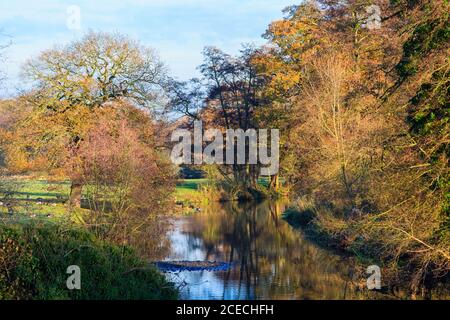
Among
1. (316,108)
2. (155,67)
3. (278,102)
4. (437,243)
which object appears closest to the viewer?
(437,243)

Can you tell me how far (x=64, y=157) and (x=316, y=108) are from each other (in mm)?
10683

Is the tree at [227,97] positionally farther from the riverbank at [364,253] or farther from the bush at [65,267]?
the bush at [65,267]

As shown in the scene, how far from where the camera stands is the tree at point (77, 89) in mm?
28734

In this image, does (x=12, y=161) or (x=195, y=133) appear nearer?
(x=12, y=161)

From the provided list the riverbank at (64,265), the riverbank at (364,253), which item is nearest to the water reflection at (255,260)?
the riverbank at (364,253)

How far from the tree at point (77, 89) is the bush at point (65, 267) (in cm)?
1502

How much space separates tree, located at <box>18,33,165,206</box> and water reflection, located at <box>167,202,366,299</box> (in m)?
6.73

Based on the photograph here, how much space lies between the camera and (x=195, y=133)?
46.0 metres

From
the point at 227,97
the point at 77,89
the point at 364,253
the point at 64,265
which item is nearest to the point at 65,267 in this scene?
the point at 64,265

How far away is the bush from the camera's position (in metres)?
11.8

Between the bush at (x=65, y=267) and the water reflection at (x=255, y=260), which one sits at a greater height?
the bush at (x=65, y=267)

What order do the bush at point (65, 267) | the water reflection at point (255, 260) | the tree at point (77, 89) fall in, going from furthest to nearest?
the tree at point (77, 89)
the water reflection at point (255, 260)
the bush at point (65, 267)
